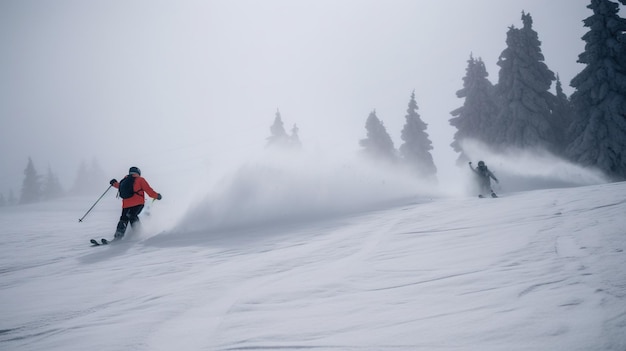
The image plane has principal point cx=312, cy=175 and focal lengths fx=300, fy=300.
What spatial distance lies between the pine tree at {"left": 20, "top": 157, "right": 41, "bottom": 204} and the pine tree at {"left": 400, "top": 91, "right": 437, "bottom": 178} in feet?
229

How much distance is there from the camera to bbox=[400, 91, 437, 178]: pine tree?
3872 centimetres

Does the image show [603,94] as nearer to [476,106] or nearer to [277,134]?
[476,106]

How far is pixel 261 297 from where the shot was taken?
3.39 metres

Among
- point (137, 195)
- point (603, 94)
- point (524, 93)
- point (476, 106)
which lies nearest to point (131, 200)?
point (137, 195)

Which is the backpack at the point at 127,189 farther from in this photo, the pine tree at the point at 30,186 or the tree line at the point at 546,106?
the pine tree at the point at 30,186

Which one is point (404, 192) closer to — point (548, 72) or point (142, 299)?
point (142, 299)

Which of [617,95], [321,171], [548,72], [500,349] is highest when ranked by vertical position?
[548,72]

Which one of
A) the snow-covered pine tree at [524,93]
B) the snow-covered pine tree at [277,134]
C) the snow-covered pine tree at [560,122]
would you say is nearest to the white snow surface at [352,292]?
the snow-covered pine tree at [524,93]

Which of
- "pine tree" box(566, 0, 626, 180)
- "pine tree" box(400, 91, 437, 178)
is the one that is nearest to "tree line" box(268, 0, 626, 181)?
"pine tree" box(566, 0, 626, 180)

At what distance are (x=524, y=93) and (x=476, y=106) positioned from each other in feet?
17.4

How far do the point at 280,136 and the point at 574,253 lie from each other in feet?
143

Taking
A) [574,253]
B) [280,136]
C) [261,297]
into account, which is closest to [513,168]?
[574,253]

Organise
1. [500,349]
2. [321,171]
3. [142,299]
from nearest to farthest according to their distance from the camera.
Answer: [500,349]
[142,299]
[321,171]

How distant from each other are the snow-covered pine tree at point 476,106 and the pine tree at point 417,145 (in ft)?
23.7
